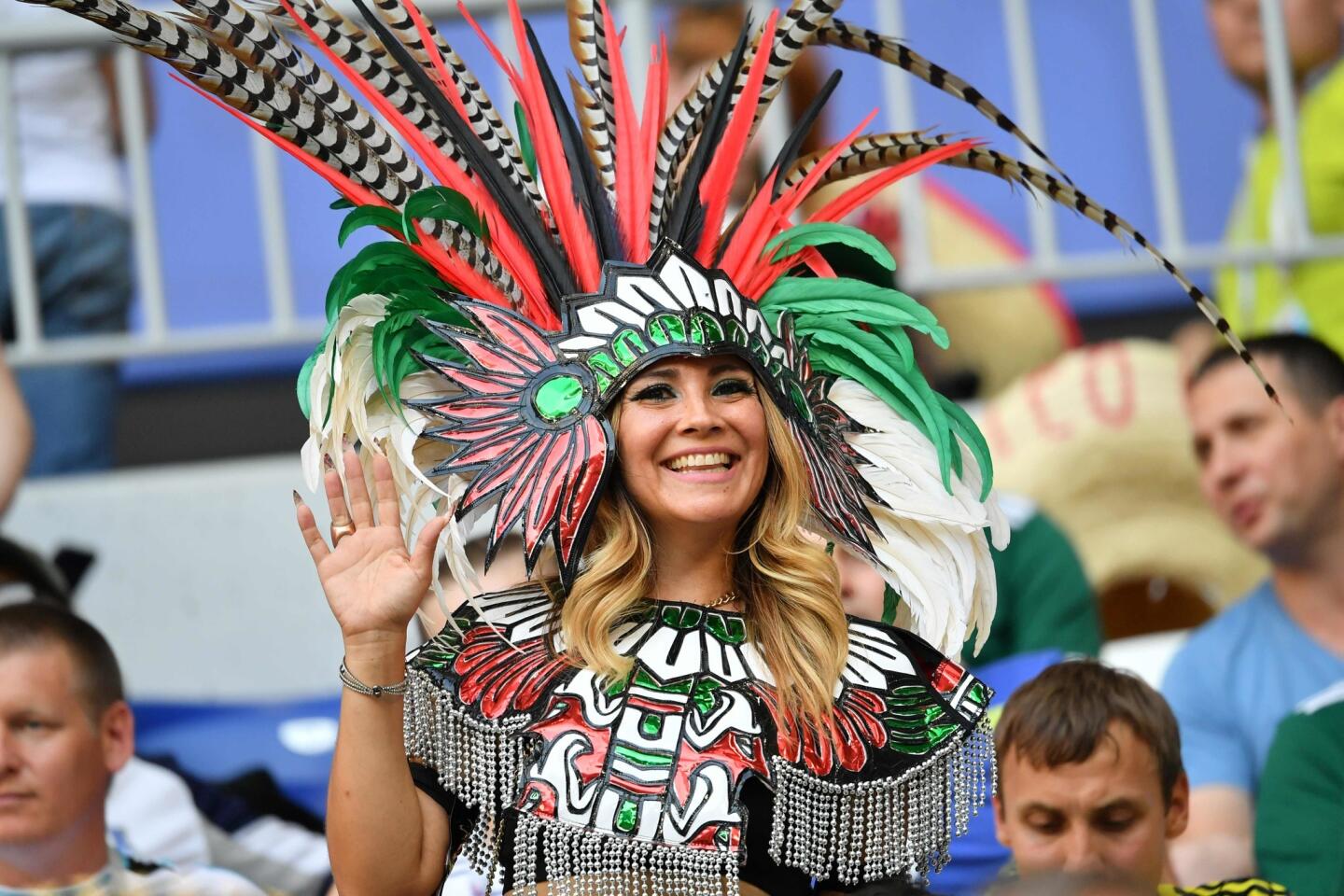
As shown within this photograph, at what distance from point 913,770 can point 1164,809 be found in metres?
0.83

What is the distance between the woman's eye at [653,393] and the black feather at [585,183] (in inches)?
8.0

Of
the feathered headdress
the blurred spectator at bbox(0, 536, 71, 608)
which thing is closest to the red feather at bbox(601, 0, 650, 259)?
the feathered headdress

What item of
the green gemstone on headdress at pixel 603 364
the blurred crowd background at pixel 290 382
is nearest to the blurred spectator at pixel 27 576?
the blurred crowd background at pixel 290 382

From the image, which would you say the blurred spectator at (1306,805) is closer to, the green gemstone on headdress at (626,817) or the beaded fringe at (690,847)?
the beaded fringe at (690,847)

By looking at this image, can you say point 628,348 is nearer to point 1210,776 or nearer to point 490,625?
point 490,625

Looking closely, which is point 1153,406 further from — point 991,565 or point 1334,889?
point 991,565

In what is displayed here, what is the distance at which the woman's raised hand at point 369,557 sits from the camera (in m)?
2.47

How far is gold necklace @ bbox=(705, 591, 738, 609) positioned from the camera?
271 cm

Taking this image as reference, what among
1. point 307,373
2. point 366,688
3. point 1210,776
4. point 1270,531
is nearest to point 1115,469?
point 1270,531

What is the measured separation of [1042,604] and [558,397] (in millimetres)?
2104

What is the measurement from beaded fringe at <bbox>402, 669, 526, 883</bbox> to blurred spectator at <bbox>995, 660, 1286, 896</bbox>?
990mm

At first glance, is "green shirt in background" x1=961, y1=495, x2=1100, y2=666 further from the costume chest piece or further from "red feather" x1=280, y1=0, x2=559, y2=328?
"red feather" x1=280, y1=0, x2=559, y2=328

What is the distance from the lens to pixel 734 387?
8.77 ft

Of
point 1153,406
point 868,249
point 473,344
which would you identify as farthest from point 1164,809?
point 1153,406
